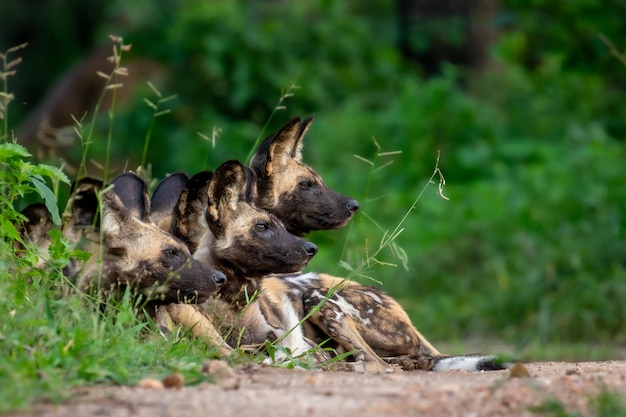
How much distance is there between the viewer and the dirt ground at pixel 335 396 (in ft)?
10.9

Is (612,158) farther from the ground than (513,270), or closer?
farther from the ground

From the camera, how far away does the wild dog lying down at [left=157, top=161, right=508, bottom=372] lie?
17.1ft

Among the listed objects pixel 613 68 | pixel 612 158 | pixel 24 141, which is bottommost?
pixel 24 141

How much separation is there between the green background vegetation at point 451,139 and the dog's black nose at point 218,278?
47.5 inches

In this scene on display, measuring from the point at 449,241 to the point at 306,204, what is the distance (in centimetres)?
390

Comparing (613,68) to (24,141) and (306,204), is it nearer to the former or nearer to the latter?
(306,204)

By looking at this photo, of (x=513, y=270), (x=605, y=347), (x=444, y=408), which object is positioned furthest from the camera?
(x=513, y=270)

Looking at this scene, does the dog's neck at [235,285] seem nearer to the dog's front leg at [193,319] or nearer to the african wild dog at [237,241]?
the african wild dog at [237,241]

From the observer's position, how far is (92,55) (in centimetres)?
1488

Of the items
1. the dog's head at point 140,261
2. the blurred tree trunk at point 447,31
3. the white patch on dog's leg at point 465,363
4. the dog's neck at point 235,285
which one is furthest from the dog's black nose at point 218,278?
the blurred tree trunk at point 447,31

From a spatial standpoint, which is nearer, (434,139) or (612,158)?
(612,158)

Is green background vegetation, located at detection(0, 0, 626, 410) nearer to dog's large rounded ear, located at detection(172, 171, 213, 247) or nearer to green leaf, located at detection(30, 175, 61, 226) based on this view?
dog's large rounded ear, located at detection(172, 171, 213, 247)

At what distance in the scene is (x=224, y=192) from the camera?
528 cm

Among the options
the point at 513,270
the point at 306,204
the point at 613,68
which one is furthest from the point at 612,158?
the point at 306,204
